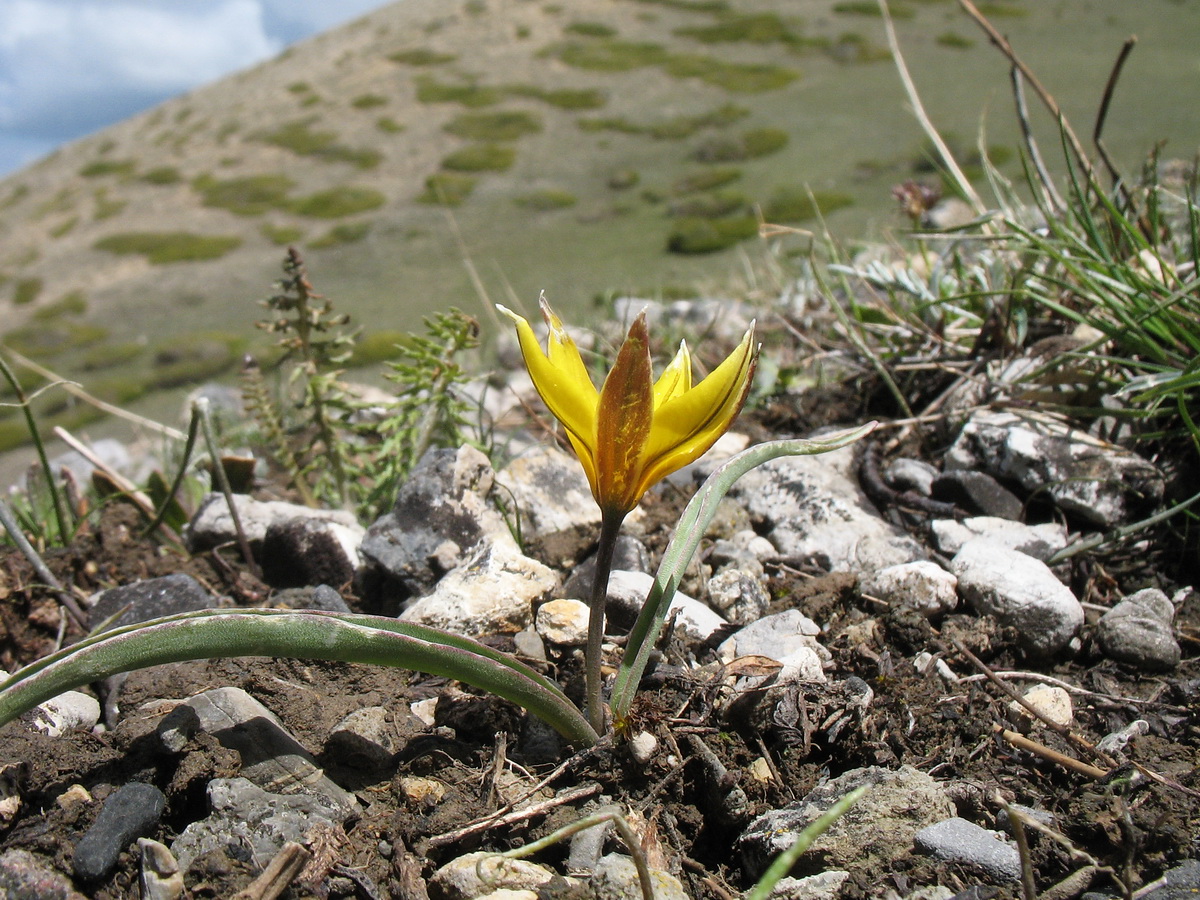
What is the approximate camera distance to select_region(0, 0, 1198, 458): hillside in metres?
7.45

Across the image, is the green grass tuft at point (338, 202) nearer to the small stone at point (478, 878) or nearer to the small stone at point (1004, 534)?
the small stone at point (1004, 534)

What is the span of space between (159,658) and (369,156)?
43.8 feet

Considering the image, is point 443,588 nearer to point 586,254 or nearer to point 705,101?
point 586,254

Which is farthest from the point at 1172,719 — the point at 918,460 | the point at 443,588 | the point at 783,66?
the point at 783,66

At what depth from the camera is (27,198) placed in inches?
605

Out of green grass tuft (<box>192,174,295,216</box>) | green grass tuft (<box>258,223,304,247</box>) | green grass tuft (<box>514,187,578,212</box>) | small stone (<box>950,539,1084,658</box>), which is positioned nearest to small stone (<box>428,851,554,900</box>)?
small stone (<box>950,539,1084,658</box>)

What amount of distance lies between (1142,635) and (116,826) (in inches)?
70.0

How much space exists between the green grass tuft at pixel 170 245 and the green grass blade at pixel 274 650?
32.2ft

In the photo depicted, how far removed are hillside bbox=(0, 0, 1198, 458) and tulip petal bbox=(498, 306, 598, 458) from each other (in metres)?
1.69

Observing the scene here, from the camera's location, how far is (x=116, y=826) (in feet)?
3.57

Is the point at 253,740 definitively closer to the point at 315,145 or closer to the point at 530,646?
the point at 530,646

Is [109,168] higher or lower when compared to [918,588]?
lower

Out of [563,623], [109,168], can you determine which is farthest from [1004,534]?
[109,168]

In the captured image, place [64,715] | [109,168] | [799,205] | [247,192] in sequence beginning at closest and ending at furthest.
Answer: [64,715] < [799,205] < [247,192] < [109,168]
